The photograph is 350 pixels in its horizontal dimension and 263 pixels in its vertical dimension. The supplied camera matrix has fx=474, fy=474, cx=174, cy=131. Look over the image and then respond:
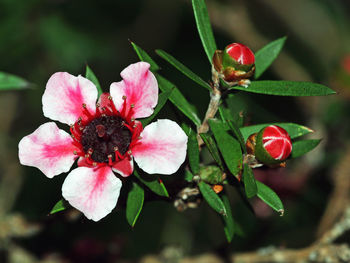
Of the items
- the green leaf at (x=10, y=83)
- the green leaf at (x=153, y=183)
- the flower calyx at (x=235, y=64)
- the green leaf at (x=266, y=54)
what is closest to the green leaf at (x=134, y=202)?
the green leaf at (x=153, y=183)

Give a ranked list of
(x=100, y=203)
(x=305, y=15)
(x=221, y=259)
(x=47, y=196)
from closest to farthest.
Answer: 1. (x=100, y=203)
2. (x=221, y=259)
3. (x=47, y=196)
4. (x=305, y=15)

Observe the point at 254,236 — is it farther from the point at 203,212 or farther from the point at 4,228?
the point at 4,228

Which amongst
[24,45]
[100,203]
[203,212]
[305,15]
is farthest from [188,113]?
[305,15]

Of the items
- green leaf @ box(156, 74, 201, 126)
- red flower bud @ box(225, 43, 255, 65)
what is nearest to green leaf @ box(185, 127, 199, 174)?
green leaf @ box(156, 74, 201, 126)

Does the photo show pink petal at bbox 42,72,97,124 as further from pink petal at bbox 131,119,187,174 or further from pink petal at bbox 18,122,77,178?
pink petal at bbox 131,119,187,174

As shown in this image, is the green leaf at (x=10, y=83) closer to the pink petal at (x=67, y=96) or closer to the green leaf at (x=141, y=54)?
the pink petal at (x=67, y=96)
